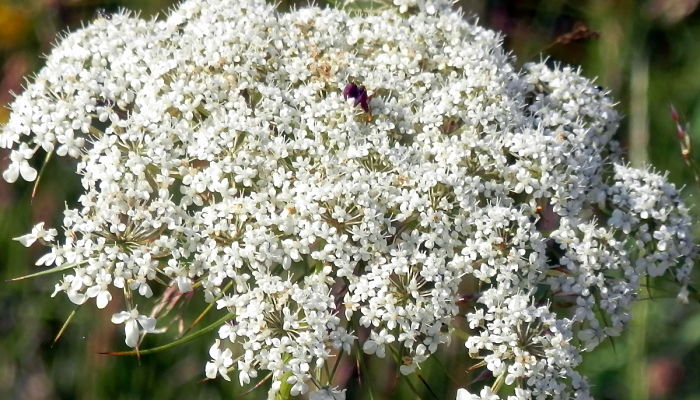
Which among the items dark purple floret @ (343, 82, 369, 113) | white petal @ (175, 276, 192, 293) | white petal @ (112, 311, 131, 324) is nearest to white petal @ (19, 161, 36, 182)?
white petal @ (112, 311, 131, 324)

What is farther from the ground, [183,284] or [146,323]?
[183,284]

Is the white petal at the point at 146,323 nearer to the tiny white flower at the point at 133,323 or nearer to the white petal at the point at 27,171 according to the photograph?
the tiny white flower at the point at 133,323

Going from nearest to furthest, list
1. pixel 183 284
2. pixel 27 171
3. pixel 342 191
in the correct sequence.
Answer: pixel 183 284
pixel 342 191
pixel 27 171

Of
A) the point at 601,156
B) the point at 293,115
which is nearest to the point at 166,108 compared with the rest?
the point at 293,115

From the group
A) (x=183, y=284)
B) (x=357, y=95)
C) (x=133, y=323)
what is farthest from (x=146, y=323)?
(x=357, y=95)

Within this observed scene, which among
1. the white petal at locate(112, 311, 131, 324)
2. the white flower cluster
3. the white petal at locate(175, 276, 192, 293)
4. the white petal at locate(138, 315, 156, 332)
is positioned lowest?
the white petal at locate(138, 315, 156, 332)

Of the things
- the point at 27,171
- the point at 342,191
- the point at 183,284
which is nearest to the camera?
the point at 183,284

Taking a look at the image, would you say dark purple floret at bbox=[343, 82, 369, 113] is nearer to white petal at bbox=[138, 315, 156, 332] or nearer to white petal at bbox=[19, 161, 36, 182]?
white petal at bbox=[138, 315, 156, 332]

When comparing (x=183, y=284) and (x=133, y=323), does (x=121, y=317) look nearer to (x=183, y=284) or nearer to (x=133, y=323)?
(x=133, y=323)

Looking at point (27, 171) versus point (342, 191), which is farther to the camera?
point (27, 171)
